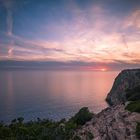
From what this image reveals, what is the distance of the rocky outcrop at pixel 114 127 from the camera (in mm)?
39312

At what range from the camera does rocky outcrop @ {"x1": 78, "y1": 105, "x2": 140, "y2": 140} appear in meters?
39.3

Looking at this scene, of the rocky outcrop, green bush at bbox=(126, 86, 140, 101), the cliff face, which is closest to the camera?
the rocky outcrop

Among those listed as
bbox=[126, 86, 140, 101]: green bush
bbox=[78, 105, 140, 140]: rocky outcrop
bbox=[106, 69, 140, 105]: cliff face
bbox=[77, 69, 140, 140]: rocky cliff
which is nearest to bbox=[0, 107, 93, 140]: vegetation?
bbox=[77, 69, 140, 140]: rocky cliff

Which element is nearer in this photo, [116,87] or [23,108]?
[23,108]

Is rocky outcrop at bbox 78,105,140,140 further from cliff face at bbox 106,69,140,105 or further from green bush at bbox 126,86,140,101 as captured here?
cliff face at bbox 106,69,140,105

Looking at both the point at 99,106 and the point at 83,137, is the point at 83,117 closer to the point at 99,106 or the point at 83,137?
the point at 83,137

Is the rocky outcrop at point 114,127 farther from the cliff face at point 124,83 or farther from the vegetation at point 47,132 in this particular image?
the cliff face at point 124,83

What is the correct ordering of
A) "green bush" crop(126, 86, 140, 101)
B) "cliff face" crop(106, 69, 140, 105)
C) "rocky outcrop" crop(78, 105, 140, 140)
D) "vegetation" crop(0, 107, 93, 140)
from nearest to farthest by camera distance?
"rocky outcrop" crop(78, 105, 140, 140) → "vegetation" crop(0, 107, 93, 140) → "green bush" crop(126, 86, 140, 101) → "cliff face" crop(106, 69, 140, 105)

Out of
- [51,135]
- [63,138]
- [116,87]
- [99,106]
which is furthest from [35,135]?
[116,87]

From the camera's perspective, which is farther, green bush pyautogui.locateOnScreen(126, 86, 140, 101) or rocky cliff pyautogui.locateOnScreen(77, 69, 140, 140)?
green bush pyautogui.locateOnScreen(126, 86, 140, 101)

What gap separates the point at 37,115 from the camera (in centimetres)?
12256

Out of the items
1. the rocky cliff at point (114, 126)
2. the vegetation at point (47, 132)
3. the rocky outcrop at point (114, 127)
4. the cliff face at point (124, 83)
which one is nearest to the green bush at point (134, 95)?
the vegetation at point (47, 132)

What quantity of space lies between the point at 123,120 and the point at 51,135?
42.8ft

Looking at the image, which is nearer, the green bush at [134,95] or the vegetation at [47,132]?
the vegetation at [47,132]
